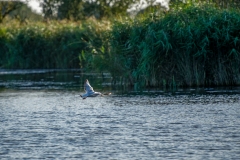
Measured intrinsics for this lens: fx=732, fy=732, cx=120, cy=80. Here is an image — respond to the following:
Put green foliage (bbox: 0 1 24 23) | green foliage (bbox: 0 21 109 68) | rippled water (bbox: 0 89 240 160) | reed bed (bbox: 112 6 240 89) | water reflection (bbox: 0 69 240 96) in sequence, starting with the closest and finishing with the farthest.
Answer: rippled water (bbox: 0 89 240 160)
water reflection (bbox: 0 69 240 96)
reed bed (bbox: 112 6 240 89)
green foliage (bbox: 0 21 109 68)
green foliage (bbox: 0 1 24 23)

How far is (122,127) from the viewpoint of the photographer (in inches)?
604

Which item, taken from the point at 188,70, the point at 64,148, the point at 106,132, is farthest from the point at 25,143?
the point at 188,70

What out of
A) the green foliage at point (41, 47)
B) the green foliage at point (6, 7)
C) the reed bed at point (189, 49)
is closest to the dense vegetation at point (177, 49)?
the reed bed at point (189, 49)

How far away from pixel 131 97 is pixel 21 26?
70.4ft

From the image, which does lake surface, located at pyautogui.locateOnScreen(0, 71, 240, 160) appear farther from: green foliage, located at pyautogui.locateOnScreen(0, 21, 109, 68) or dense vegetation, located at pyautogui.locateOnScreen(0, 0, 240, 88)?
green foliage, located at pyautogui.locateOnScreen(0, 21, 109, 68)

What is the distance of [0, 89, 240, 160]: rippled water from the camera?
1246 cm

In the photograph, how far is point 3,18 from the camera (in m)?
56.7

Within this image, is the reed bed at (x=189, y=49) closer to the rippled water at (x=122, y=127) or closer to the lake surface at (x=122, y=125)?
the lake surface at (x=122, y=125)

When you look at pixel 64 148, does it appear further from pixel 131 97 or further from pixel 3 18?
pixel 3 18

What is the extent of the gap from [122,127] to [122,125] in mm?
344

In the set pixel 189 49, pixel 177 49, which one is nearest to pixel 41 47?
pixel 177 49

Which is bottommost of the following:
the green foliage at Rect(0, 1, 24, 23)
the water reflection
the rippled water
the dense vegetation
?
the rippled water

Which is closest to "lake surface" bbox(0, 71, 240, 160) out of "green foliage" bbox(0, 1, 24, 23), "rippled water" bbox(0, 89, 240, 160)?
"rippled water" bbox(0, 89, 240, 160)

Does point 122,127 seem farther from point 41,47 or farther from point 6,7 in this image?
point 6,7
